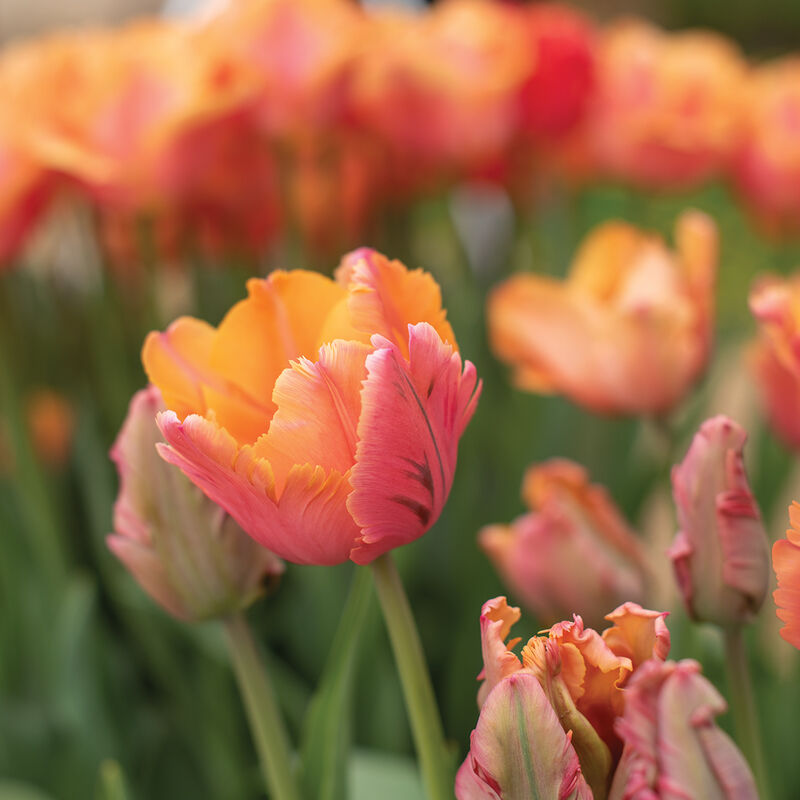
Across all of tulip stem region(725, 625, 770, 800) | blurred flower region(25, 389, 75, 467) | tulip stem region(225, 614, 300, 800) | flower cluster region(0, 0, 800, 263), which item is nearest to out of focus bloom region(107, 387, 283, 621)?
tulip stem region(225, 614, 300, 800)

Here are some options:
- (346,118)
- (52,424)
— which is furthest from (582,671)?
(52,424)

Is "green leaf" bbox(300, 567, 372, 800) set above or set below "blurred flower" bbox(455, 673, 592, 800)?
below

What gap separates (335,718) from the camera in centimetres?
25

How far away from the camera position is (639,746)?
137 mm

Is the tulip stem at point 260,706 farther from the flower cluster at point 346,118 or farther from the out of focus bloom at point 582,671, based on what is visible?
the flower cluster at point 346,118

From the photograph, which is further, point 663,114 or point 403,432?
point 663,114

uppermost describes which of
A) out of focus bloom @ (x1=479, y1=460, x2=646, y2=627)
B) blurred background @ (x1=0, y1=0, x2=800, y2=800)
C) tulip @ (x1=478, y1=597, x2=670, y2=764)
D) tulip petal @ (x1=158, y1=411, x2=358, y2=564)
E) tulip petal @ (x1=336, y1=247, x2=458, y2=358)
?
tulip petal @ (x1=336, y1=247, x2=458, y2=358)

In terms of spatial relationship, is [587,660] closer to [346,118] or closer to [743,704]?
[743,704]

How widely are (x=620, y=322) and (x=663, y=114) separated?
32 centimetres

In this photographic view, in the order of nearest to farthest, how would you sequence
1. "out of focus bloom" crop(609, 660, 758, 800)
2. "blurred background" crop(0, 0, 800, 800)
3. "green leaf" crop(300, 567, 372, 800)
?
1. "out of focus bloom" crop(609, 660, 758, 800)
2. "green leaf" crop(300, 567, 372, 800)
3. "blurred background" crop(0, 0, 800, 800)

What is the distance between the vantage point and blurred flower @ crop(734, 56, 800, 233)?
0.58 m

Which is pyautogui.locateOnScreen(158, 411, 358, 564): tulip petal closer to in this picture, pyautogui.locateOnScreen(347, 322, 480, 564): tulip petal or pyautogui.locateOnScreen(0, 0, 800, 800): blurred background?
pyautogui.locateOnScreen(347, 322, 480, 564): tulip petal

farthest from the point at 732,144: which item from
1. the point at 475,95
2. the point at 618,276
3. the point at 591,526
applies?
the point at 591,526

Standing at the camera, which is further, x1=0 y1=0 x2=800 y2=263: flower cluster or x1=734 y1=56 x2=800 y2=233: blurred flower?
x1=734 y1=56 x2=800 y2=233: blurred flower
